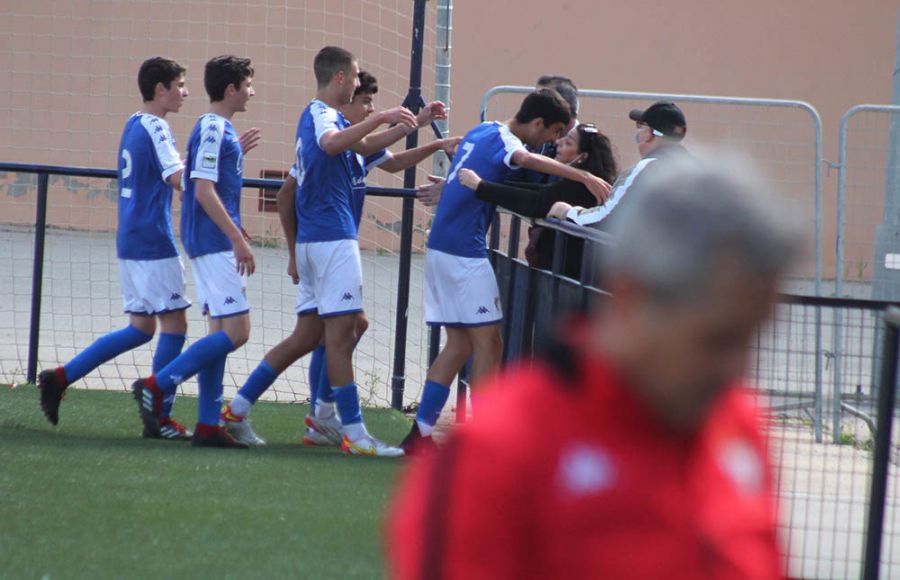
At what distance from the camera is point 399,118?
624 centimetres

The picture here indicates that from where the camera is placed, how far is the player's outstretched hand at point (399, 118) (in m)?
6.17

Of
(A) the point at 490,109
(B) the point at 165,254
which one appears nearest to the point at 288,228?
(B) the point at 165,254

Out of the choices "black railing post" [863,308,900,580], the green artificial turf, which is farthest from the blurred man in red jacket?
the green artificial turf

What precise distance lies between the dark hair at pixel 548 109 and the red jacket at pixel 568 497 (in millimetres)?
5229

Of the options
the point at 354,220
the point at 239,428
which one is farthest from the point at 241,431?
the point at 354,220

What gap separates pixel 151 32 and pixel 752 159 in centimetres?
1396

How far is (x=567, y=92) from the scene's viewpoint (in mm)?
7219

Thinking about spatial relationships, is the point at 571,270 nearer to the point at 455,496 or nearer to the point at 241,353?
the point at 455,496

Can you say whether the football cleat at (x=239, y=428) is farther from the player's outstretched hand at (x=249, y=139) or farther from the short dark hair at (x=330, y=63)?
the short dark hair at (x=330, y=63)

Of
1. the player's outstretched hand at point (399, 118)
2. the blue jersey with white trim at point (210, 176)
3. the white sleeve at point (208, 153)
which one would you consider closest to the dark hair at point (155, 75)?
the blue jersey with white trim at point (210, 176)

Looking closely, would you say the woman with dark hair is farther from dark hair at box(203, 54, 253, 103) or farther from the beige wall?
the beige wall

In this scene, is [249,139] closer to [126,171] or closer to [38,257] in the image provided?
[126,171]

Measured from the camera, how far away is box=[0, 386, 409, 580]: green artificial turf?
14.4 ft

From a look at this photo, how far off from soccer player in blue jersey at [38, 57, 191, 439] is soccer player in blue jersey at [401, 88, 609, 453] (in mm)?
1386
